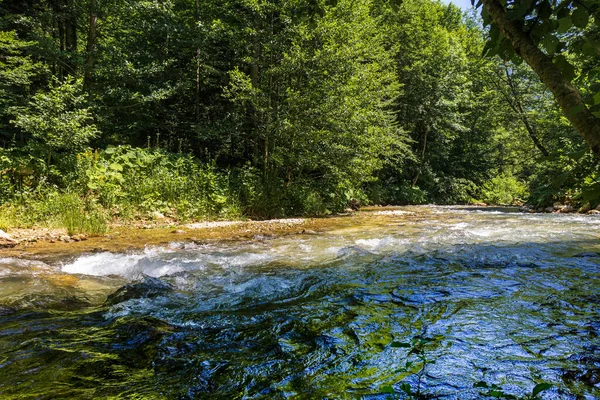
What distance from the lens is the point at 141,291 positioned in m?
3.81

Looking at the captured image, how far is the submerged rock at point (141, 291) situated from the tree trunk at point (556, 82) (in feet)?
12.1

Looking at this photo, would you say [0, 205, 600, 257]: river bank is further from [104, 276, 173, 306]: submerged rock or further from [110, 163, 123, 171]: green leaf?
[104, 276, 173, 306]: submerged rock

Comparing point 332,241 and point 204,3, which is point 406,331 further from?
point 204,3

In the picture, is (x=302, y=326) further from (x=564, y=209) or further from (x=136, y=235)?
(x=564, y=209)

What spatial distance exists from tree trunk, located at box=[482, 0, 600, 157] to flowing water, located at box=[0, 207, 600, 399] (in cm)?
92

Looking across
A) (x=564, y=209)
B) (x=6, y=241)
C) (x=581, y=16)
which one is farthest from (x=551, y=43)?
(x=564, y=209)

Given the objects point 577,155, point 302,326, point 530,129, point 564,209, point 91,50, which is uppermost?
point 91,50

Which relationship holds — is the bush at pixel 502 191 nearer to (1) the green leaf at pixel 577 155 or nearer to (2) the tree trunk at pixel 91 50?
(2) the tree trunk at pixel 91 50

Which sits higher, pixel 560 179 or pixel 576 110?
pixel 576 110

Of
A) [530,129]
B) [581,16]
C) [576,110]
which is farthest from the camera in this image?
[530,129]

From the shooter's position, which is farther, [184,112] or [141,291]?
[184,112]

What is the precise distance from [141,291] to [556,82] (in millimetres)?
3855

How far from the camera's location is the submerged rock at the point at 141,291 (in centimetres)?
364

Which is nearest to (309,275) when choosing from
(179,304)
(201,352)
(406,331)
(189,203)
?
(179,304)
